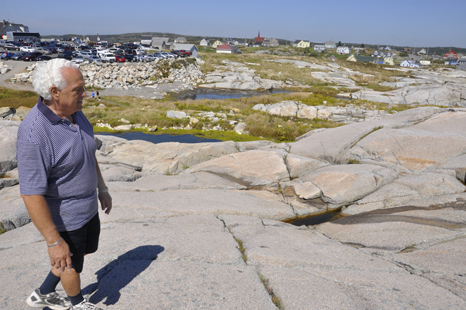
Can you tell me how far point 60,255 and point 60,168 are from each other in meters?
0.80

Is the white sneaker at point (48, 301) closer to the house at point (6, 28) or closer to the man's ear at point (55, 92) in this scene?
the man's ear at point (55, 92)

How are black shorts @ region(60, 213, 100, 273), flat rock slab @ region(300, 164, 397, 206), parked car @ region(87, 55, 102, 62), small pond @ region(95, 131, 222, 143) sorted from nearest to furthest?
black shorts @ region(60, 213, 100, 273) < flat rock slab @ region(300, 164, 397, 206) < small pond @ region(95, 131, 222, 143) < parked car @ region(87, 55, 102, 62)

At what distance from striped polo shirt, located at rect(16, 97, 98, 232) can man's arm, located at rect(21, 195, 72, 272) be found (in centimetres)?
7

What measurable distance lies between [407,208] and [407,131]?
5632 millimetres

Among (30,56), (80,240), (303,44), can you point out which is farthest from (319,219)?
(303,44)

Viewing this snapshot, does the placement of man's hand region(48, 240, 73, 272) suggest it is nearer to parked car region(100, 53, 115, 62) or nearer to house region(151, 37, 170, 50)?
parked car region(100, 53, 115, 62)

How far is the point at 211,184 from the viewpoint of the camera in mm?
9844

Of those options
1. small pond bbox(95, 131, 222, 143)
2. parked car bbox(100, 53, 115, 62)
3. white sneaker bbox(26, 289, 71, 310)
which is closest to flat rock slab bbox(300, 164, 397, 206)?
white sneaker bbox(26, 289, 71, 310)

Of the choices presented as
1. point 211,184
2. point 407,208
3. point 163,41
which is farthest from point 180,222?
point 163,41

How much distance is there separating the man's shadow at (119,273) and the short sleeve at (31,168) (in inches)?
77.5

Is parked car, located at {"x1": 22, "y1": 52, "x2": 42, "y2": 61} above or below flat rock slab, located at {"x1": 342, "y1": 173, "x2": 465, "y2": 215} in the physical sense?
above

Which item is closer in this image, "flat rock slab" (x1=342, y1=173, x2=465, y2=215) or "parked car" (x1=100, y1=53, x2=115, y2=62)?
"flat rock slab" (x1=342, y1=173, x2=465, y2=215)

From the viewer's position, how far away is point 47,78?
265 centimetres

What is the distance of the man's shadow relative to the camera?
12.9ft
